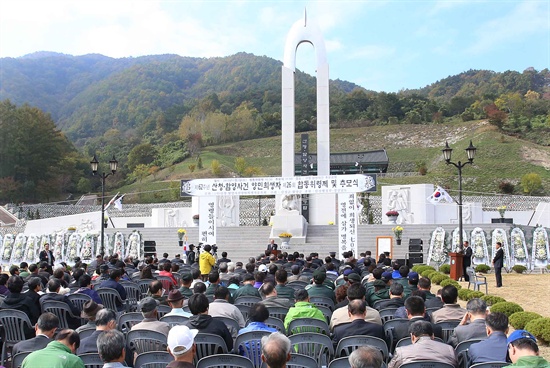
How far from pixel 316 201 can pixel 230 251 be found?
20.5ft

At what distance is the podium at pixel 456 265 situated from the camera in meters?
16.3

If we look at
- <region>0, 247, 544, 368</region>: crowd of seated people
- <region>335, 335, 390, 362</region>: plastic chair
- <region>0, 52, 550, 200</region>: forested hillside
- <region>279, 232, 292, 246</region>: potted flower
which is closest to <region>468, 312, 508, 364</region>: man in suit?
<region>0, 247, 544, 368</region>: crowd of seated people

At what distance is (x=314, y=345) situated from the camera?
185 inches

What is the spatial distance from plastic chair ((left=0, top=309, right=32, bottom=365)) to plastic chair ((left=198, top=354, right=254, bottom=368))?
120 inches

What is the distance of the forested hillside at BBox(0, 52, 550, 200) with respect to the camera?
62.5 m

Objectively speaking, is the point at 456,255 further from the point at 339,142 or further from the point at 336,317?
the point at 339,142

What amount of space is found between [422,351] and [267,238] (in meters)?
21.9

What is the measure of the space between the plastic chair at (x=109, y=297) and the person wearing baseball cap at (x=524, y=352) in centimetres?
566

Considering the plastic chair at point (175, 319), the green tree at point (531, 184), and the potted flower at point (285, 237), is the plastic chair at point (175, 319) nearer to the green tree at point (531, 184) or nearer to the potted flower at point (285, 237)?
the potted flower at point (285, 237)

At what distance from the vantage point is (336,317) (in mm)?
5828

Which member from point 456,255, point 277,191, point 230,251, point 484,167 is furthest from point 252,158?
point 456,255

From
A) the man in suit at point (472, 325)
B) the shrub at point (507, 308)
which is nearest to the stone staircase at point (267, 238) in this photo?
the shrub at point (507, 308)

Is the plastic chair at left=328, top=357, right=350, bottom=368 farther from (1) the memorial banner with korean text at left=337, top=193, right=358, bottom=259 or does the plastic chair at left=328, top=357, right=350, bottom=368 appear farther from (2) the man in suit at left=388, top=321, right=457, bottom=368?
(1) the memorial banner with korean text at left=337, top=193, right=358, bottom=259

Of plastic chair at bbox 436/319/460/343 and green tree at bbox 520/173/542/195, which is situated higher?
green tree at bbox 520/173/542/195
